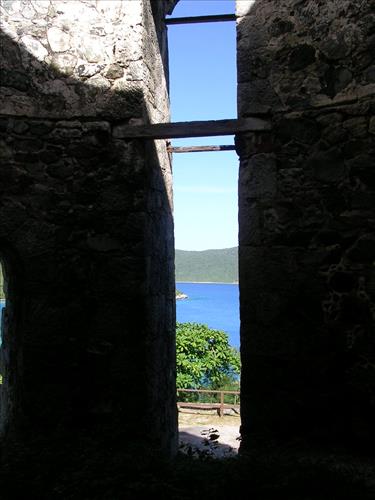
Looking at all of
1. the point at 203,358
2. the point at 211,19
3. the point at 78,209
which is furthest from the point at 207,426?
the point at 211,19

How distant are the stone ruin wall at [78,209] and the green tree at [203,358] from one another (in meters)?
9.57

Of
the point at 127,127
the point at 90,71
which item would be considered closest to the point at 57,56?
the point at 90,71

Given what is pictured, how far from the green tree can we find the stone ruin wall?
9571 millimetres

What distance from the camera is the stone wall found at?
3525mm

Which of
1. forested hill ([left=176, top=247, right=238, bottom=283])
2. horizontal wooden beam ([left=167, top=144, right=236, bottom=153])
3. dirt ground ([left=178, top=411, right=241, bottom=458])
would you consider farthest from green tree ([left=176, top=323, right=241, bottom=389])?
forested hill ([left=176, top=247, right=238, bottom=283])

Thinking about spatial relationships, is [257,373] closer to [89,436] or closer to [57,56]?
[89,436]

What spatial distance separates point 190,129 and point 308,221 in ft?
3.60

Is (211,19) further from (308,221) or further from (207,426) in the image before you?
(207,426)

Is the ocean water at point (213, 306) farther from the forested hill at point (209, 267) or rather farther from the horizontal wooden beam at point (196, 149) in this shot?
the horizontal wooden beam at point (196, 149)

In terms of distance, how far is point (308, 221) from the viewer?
145 inches

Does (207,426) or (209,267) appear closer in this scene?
(207,426)

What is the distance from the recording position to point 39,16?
4.11 meters

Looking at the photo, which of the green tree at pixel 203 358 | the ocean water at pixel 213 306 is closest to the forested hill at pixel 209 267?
the ocean water at pixel 213 306

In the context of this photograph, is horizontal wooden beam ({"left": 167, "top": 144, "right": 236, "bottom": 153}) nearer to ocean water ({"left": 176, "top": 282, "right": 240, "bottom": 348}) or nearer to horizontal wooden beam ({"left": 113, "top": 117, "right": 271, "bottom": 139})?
horizontal wooden beam ({"left": 113, "top": 117, "right": 271, "bottom": 139})
